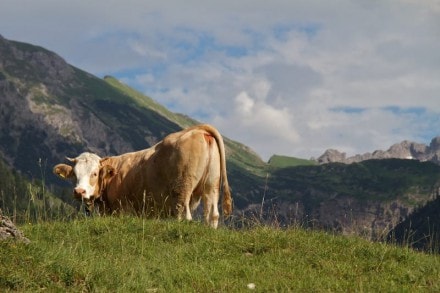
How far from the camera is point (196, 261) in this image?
12.1m

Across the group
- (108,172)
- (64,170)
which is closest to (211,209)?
(108,172)

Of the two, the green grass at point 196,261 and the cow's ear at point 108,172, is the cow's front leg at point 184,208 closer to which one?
the green grass at point 196,261

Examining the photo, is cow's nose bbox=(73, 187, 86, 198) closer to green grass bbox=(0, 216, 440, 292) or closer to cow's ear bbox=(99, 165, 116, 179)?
cow's ear bbox=(99, 165, 116, 179)

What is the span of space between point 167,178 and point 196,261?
6.32 m

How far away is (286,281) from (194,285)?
1623mm

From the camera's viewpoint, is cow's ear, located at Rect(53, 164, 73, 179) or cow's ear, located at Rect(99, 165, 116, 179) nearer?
cow's ear, located at Rect(99, 165, 116, 179)

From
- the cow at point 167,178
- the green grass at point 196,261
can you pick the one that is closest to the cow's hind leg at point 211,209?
the cow at point 167,178

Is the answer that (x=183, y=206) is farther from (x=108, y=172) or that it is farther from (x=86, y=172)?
(x=86, y=172)

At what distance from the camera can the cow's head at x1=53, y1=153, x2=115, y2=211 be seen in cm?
1927

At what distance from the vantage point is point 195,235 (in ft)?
46.5

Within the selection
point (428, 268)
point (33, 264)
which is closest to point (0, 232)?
point (33, 264)

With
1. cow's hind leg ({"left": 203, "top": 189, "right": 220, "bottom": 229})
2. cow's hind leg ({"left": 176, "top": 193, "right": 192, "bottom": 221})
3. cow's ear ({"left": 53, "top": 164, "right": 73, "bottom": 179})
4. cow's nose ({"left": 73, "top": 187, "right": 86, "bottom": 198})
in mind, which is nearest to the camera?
cow's hind leg ({"left": 203, "top": 189, "right": 220, "bottom": 229})

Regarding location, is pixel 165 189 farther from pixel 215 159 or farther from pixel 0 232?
pixel 0 232

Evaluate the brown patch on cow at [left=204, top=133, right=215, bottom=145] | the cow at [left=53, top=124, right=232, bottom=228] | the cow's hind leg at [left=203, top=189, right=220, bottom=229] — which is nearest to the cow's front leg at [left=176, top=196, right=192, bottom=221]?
the cow at [left=53, top=124, right=232, bottom=228]
